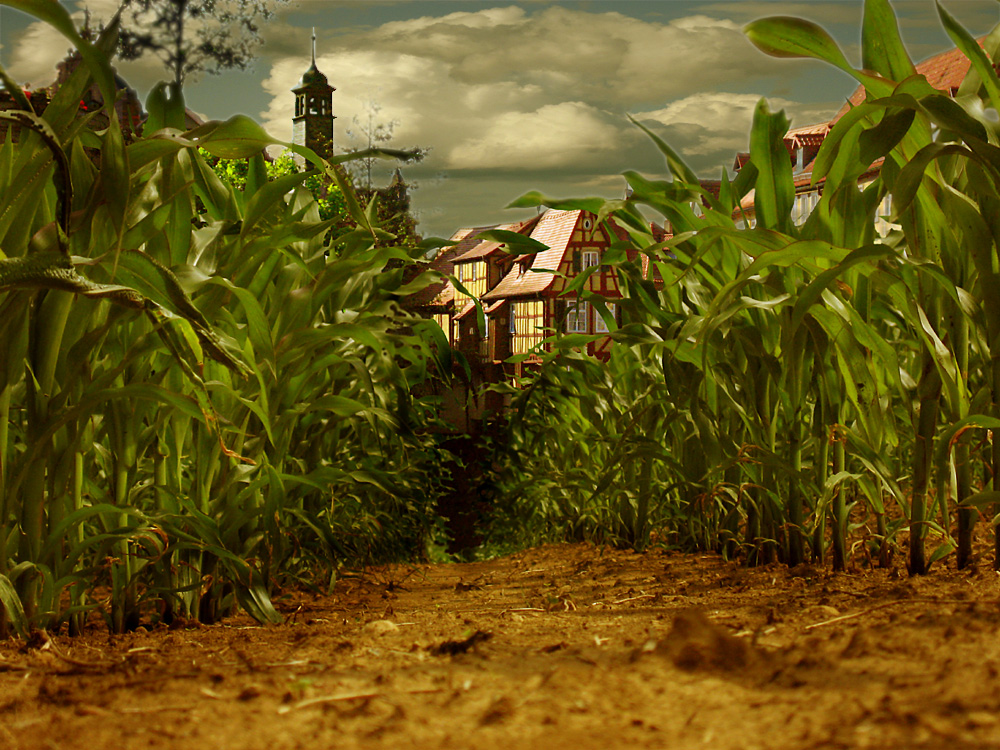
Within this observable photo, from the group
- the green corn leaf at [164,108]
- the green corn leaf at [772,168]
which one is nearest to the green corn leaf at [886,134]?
the green corn leaf at [772,168]

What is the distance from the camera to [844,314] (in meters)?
1.18

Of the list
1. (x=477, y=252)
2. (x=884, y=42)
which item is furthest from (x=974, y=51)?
(x=477, y=252)

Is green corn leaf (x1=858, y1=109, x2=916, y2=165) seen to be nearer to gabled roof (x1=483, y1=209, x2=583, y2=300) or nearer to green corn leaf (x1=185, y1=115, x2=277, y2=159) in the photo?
green corn leaf (x1=185, y1=115, x2=277, y2=159)

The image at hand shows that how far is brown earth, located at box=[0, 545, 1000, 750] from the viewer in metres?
0.55

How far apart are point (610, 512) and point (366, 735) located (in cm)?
213

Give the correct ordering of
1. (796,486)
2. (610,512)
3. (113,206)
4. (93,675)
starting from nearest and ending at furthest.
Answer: (93,675) → (113,206) → (796,486) → (610,512)

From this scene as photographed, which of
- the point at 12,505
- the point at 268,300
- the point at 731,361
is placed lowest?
the point at 12,505

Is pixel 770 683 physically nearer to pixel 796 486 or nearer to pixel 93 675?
pixel 93 675

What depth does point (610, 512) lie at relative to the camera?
2.65 m

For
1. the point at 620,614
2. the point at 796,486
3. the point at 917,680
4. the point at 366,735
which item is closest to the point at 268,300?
the point at 620,614

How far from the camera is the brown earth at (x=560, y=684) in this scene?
1.81ft

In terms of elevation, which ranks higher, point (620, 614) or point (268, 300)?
point (268, 300)

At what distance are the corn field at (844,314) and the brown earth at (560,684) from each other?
286 millimetres

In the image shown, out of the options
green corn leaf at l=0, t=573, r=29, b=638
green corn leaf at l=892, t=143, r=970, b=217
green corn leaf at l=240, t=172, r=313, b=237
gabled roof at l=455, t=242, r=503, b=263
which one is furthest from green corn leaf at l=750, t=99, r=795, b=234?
gabled roof at l=455, t=242, r=503, b=263
